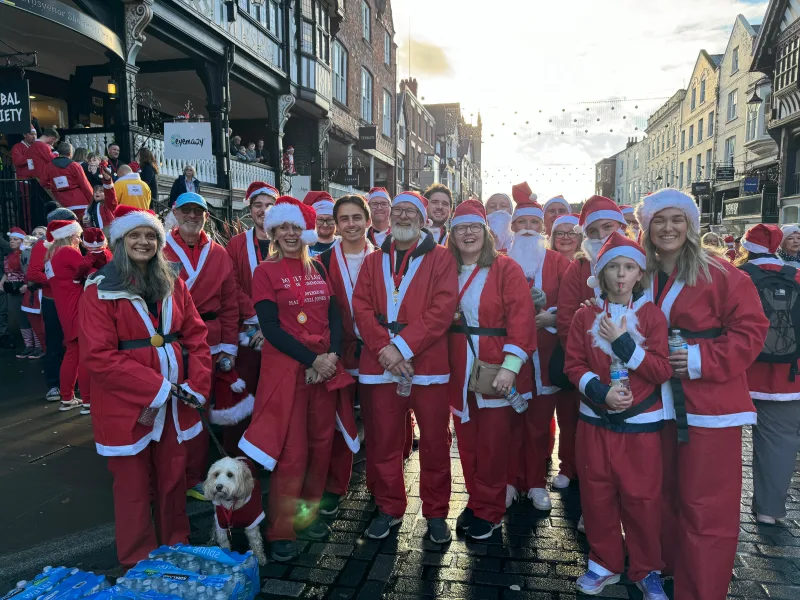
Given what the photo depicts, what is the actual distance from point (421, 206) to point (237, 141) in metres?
12.5

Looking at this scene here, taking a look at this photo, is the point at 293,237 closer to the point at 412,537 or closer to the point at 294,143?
the point at 412,537

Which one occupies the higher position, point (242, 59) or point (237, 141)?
point (242, 59)

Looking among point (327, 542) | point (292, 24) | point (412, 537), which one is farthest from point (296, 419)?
point (292, 24)

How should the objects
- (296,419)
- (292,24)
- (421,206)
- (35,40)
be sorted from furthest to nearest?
(292,24)
(35,40)
(421,206)
(296,419)

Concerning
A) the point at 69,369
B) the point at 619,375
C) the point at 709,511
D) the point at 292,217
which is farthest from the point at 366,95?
the point at 709,511

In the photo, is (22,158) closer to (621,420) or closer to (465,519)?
(465,519)

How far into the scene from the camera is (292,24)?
1616 cm

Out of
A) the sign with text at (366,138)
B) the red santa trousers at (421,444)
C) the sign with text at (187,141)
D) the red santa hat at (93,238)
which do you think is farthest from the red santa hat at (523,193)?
the sign with text at (366,138)

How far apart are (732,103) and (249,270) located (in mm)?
35724

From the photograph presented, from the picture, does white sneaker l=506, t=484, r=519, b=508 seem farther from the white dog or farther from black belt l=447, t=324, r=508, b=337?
the white dog

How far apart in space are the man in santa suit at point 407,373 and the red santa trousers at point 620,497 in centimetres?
95

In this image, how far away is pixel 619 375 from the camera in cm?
277

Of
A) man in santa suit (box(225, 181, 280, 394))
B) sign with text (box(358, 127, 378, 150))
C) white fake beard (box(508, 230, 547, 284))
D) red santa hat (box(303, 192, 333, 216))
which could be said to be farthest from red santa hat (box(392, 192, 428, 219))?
sign with text (box(358, 127, 378, 150))

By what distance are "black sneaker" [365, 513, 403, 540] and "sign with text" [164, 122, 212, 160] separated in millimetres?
8456
